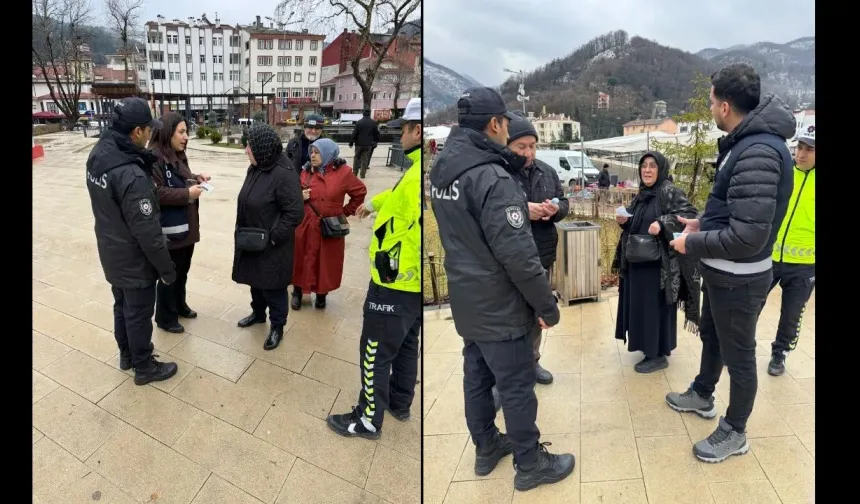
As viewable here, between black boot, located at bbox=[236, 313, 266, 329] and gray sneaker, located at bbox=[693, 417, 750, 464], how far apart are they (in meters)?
2.52

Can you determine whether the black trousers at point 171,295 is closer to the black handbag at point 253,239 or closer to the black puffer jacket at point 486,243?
the black handbag at point 253,239

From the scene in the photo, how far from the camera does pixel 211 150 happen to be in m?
5.85

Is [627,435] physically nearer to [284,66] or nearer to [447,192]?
[447,192]

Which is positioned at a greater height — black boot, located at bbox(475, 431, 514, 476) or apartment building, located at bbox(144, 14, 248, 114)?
apartment building, located at bbox(144, 14, 248, 114)

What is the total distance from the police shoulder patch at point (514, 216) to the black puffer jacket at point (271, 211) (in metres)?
1.56

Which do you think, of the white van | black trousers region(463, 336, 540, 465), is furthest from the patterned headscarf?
the white van

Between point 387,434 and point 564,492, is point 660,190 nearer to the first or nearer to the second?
point 564,492

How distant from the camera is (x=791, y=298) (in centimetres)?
275

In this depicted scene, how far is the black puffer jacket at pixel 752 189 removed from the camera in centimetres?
173

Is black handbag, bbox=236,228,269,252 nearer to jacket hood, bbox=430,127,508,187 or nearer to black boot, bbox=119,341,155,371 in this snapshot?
black boot, bbox=119,341,155,371

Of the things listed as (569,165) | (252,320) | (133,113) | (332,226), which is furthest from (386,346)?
(569,165)

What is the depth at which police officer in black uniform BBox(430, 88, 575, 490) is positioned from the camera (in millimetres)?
1604
